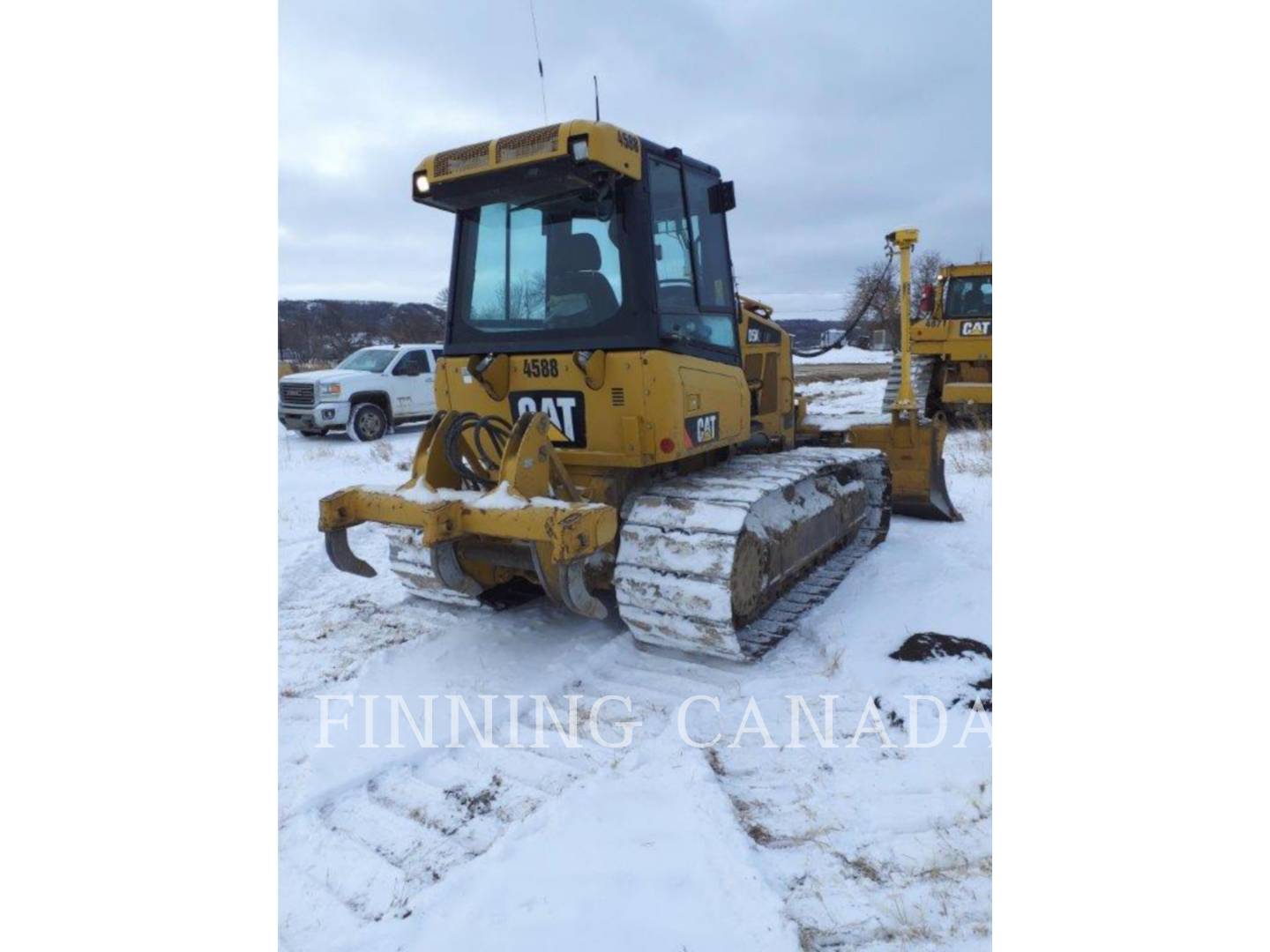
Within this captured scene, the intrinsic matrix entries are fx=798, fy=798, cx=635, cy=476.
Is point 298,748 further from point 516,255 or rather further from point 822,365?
point 822,365

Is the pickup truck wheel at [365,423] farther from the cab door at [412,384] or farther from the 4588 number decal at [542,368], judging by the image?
the 4588 number decal at [542,368]

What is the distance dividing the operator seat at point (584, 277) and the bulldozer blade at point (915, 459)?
10.8 ft

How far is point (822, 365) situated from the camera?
37344 millimetres

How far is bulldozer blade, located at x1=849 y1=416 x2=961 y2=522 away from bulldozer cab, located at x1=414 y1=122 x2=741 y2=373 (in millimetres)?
2557

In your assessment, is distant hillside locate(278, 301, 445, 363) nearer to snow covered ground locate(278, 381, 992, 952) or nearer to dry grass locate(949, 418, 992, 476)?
dry grass locate(949, 418, 992, 476)

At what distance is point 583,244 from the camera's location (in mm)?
3943

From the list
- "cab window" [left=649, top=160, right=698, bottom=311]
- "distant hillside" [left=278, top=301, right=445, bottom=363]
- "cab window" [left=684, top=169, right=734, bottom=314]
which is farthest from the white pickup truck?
"distant hillside" [left=278, top=301, right=445, bottom=363]

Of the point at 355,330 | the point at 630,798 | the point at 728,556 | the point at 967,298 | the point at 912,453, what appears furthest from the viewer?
the point at 355,330

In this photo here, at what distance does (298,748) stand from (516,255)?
2526 mm

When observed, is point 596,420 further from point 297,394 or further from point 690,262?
point 297,394

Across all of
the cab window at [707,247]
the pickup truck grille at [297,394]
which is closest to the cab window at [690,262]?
the cab window at [707,247]

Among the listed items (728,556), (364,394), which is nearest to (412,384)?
(364,394)

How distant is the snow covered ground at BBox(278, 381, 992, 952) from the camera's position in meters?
A: 2.25

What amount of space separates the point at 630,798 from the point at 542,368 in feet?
7.00
